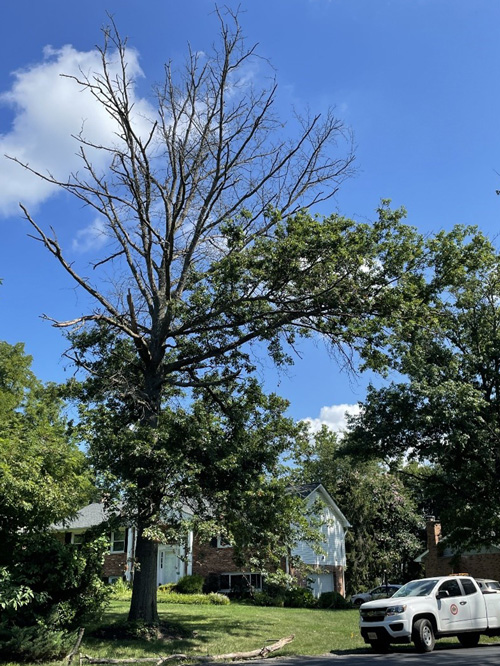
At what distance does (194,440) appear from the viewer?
1628 centimetres

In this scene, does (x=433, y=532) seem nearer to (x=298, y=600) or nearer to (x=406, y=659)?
(x=298, y=600)

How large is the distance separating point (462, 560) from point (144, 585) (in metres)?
23.9

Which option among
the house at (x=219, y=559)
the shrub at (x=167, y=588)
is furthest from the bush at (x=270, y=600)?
the shrub at (x=167, y=588)

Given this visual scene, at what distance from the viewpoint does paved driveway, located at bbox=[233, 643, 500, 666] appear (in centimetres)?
1155

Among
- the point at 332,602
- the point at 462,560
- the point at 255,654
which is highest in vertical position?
the point at 462,560

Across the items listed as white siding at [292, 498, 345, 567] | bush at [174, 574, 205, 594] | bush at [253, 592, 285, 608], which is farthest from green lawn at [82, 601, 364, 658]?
white siding at [292, 498, 345, 567]

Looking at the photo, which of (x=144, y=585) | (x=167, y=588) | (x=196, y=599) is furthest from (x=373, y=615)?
(x=167, y=588)

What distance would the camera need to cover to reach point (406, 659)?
41.1 ft

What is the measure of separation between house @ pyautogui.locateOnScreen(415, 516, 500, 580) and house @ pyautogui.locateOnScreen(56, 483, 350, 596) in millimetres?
5315

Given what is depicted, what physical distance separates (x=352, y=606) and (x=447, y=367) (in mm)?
14502

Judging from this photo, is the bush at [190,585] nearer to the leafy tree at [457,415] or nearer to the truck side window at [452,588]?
the leafy tree at [457,415]

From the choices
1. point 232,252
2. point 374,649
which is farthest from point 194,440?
point 374,649

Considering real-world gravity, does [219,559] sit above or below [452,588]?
above

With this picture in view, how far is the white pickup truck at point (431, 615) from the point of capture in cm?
1430
